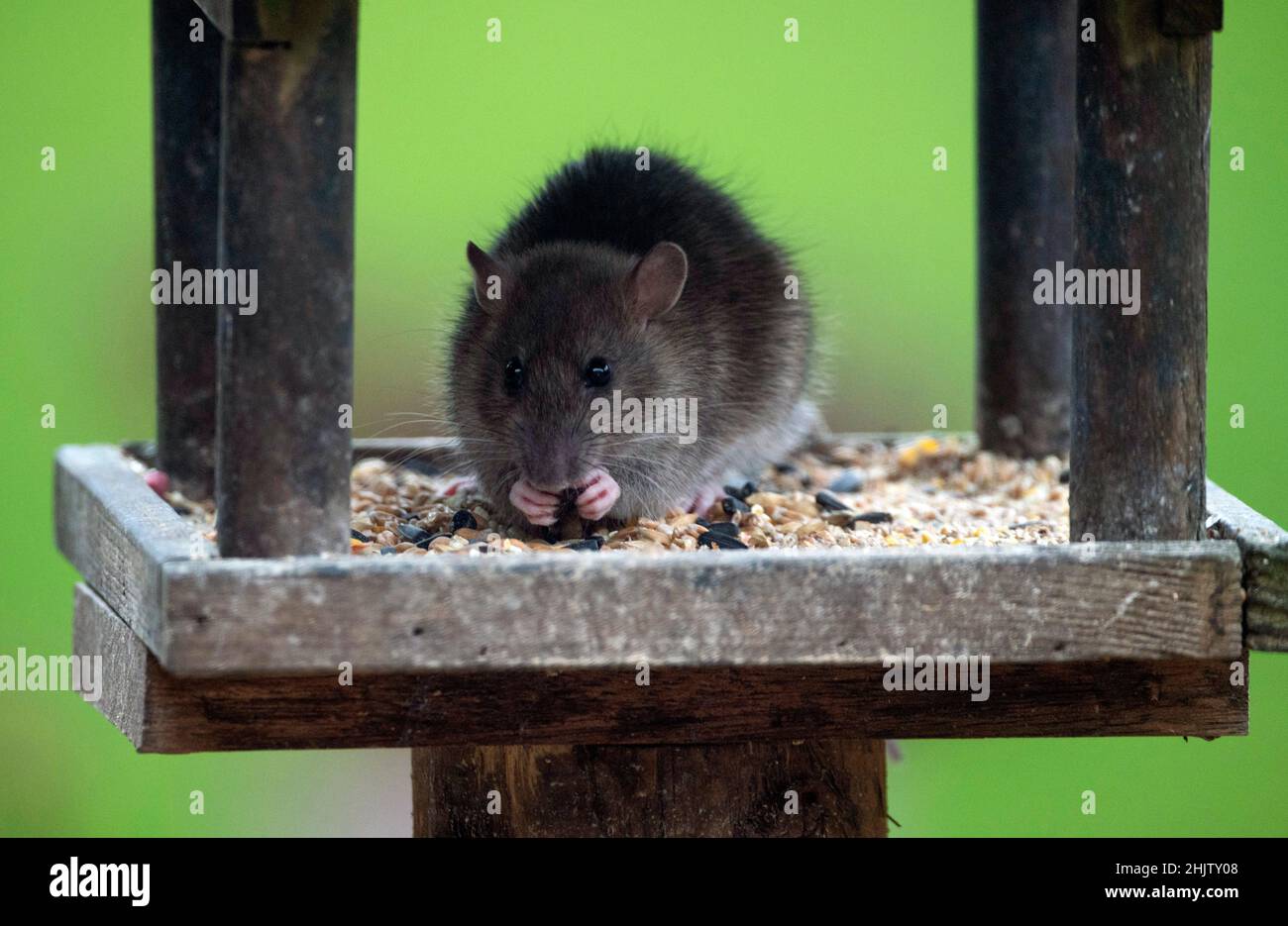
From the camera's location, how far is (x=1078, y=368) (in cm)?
330

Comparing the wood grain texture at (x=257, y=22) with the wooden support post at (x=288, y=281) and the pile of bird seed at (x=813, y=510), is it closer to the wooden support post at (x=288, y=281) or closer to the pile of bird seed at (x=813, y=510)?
the wooden support post at (x=288, y=281)

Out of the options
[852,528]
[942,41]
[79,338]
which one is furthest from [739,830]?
[942,41]

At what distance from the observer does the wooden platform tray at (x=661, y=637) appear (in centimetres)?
295

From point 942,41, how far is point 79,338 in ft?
13.8

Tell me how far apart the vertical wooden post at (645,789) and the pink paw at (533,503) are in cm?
58

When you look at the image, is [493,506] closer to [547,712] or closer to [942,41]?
[547,712]

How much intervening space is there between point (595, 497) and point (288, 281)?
127 cm

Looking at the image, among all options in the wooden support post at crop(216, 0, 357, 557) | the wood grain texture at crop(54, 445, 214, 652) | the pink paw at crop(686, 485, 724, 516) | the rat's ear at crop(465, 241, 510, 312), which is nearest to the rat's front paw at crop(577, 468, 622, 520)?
the pink paw at crop(686, 485, 724, 516)

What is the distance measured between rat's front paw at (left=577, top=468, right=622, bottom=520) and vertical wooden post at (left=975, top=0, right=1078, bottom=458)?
203 cm

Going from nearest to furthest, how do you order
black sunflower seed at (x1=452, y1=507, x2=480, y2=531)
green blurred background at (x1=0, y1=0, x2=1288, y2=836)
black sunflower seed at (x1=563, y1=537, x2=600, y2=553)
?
black sunflower seed at (x1=563, y1=537, x2=600, y2=553), black sunflower seed at (x1=452, y1=507, x2=480, y2=531), green blurred background at (x1=0, y1=0, x2=1288, y2=836)

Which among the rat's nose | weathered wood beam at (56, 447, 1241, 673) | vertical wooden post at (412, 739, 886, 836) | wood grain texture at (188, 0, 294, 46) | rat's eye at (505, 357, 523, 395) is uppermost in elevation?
wood grain texture at (188, 0, 294, 46)

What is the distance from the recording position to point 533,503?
13.4ft

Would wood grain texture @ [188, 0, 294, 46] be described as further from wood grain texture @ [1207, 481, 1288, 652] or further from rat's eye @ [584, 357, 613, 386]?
wood grain texture @ [1207, 481, 1288, 652]

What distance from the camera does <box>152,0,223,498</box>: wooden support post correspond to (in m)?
5.07
